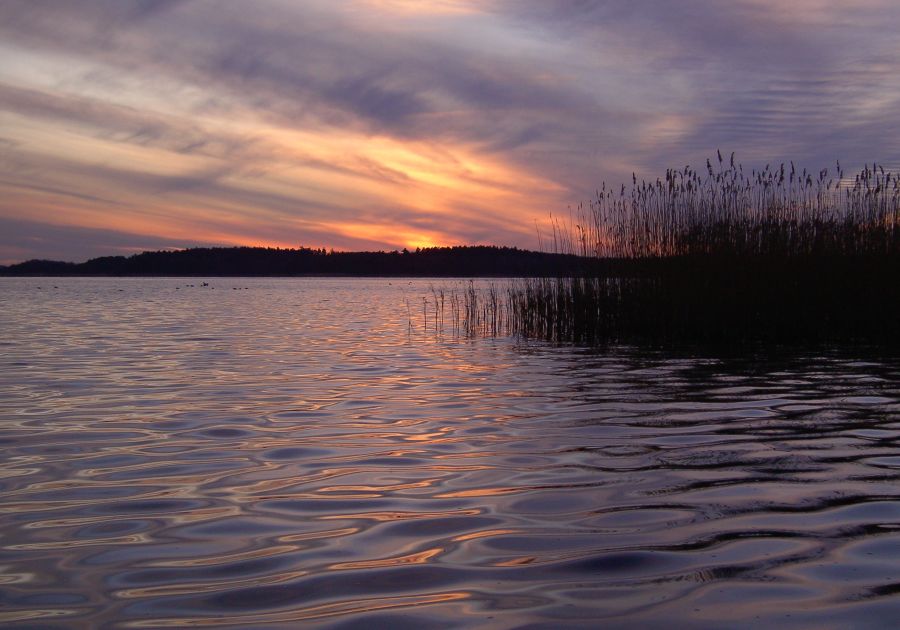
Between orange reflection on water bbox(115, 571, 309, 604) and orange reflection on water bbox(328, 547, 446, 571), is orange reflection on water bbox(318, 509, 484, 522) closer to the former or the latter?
orange reflection on water bbox(328, 547, 446, 571)

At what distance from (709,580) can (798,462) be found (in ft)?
6.48

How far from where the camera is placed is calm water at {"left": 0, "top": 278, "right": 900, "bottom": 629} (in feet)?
8.38

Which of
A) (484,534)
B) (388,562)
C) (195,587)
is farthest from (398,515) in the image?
(195,587)

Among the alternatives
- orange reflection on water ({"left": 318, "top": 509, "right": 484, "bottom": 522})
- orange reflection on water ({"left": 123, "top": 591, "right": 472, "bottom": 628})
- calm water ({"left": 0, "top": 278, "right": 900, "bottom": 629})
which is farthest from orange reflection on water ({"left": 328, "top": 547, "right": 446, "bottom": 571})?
orange reflection on water ({"left": 318, "top": 509, "right": 484, "bottom": 522})

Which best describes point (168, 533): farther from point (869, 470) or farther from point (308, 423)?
point (869, 470)

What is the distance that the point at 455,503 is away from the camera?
3729mm

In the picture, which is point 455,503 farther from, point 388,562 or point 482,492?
point 388,562

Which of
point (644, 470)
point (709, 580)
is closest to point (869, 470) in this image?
point (644, 470)

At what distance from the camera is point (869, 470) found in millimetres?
4152

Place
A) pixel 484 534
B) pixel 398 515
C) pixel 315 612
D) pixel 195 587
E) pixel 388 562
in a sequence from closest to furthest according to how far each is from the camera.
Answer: pixel 315 612
pixel 195 587
pixel 388 562
pixel 484 534
pixel 398 515

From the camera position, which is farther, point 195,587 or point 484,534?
point 484,534

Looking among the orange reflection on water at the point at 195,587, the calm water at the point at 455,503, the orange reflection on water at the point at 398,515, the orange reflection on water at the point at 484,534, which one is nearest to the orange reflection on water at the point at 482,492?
the calm water at the point at 455,503

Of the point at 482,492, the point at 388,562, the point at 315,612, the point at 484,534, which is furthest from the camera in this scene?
the point at 482,492

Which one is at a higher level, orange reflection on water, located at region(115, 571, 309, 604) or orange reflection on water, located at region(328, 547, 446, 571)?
orange reflection on water, located at region(328, 547, 446, 571)
